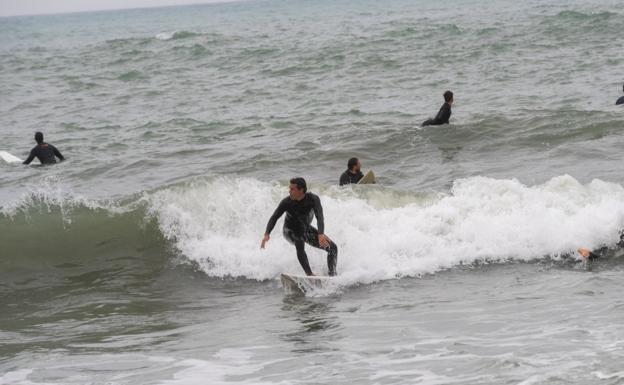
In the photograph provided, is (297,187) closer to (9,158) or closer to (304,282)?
(304,282)

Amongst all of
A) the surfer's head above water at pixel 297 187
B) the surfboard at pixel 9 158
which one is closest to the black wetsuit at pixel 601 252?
the surfer's head above water at pixel 297 187

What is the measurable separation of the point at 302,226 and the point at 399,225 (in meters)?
2.20

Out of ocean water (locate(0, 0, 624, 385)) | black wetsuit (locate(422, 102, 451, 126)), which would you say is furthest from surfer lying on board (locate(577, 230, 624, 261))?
black wetsuit (locate(422, 102, 451, 126))

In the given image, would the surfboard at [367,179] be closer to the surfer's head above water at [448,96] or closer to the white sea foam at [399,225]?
the white sea foam at [399,225]

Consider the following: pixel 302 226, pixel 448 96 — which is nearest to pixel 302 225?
pixel 302 226

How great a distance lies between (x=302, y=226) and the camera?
11.1m

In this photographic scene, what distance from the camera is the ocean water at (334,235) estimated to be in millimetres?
8133

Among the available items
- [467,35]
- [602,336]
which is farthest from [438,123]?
[467,35]

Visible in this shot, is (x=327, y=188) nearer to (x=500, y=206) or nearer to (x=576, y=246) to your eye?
(x=500, y=206)

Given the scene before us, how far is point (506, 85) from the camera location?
2452 centimetres

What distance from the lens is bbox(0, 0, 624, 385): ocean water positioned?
8.13 meters

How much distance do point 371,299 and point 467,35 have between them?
1074 inches

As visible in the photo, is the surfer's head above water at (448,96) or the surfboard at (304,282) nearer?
the surfboard at (304,282)

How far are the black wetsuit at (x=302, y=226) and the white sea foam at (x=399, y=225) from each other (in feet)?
1.25
